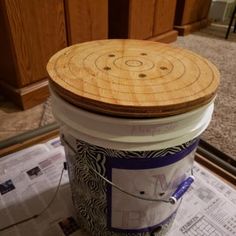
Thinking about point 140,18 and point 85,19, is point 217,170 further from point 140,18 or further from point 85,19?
point 140,18

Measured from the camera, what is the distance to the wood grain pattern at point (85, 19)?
104 centimetres

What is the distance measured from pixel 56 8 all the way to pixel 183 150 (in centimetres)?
80

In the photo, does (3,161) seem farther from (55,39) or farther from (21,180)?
(55,39)

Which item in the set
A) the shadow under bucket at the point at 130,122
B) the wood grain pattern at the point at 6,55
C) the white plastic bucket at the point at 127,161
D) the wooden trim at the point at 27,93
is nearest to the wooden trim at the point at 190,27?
the wooden trim at the point at 27,93

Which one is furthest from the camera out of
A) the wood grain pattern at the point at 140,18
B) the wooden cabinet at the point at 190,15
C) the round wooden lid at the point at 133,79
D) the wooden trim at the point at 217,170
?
the wooden cabinet at the point at 190,15

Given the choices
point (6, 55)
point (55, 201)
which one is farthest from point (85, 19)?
point (55, 201)

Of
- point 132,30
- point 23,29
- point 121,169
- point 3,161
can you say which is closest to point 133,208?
point 121,169

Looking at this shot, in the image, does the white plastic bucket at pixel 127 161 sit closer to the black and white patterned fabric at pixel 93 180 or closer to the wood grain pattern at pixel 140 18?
the black and white patterned fabric at pixel 93 180

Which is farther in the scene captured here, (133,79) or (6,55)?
(6,55)

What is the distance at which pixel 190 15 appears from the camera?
1866 mm

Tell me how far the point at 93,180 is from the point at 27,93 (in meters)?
0.67

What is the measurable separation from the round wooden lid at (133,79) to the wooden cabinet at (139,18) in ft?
3.05

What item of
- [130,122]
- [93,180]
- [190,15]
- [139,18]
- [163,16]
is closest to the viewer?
[130,122]

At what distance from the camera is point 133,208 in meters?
0.45
